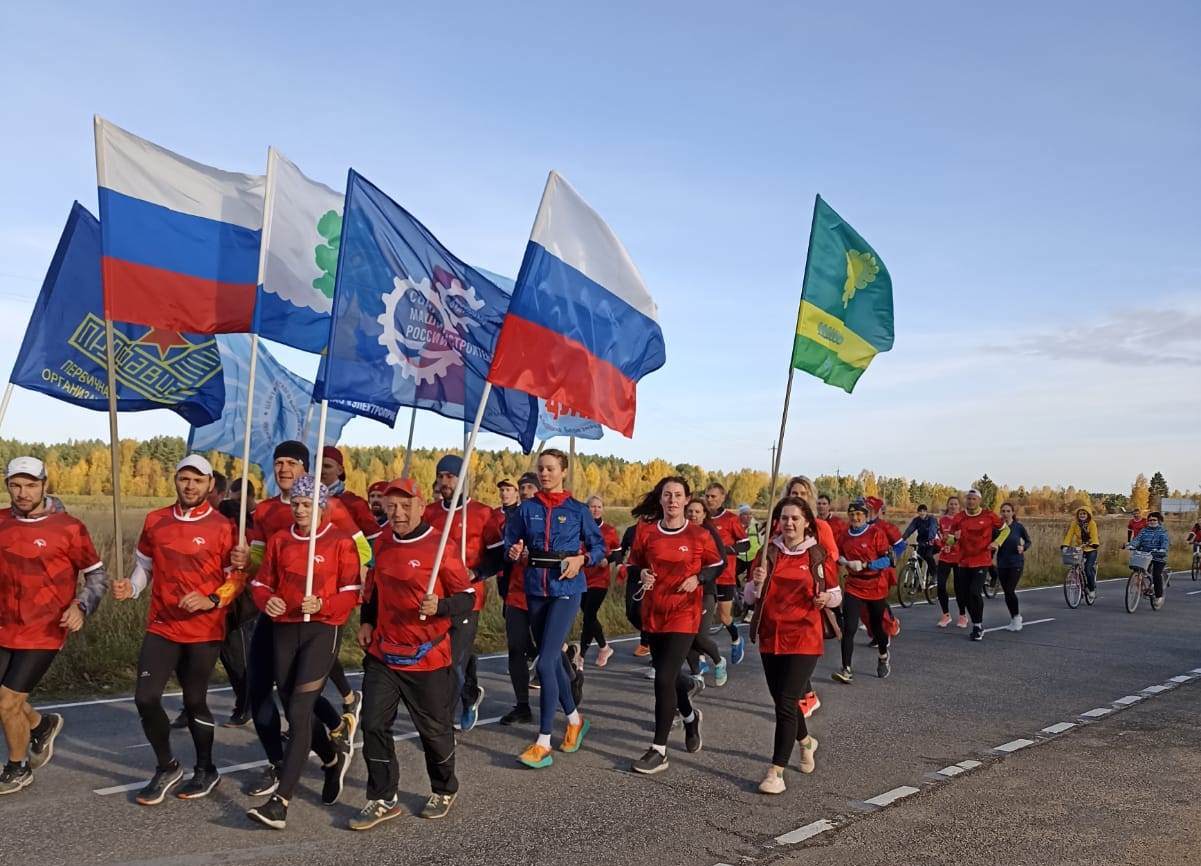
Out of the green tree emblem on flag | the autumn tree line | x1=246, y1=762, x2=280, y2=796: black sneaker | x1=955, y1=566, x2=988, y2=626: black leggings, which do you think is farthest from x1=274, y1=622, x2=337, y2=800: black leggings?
the autumn tree line

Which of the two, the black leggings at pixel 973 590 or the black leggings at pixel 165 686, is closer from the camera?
the black leggings at pixel 165 686

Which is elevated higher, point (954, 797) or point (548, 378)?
point (548, 378)

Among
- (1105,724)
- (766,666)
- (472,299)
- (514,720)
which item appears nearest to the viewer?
(766,666)

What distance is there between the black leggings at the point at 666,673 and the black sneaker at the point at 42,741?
3831mm

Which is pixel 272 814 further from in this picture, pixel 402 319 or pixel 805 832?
pixel 402 319

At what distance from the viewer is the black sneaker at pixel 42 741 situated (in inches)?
249

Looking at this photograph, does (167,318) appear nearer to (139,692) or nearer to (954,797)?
(139,692)

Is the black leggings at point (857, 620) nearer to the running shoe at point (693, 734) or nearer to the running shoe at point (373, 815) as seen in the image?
the running shoe at point (693, 734)

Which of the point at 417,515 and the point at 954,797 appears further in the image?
the point at 954,797

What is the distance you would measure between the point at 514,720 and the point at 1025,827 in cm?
381

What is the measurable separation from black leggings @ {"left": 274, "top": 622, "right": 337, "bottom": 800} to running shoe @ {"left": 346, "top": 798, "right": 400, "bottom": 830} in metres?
0.38

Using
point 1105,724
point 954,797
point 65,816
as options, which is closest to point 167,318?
point 65,816

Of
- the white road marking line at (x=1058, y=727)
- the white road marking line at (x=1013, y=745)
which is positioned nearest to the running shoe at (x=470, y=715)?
the white road marking line at (x=1013, y=745)

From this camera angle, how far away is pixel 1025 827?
575cm
